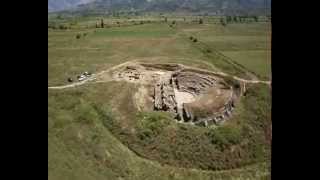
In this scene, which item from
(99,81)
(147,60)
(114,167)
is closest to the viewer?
(114,167)

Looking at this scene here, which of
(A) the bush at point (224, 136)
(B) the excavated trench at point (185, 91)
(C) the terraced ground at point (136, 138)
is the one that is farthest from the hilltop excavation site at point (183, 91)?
(A) the bush at point (224, 136)

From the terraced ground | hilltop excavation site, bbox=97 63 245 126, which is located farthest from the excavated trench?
the terraced ground

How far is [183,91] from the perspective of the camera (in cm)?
2744

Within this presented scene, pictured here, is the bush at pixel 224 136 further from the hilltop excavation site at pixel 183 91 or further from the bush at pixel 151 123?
the bush at pixel 151 123

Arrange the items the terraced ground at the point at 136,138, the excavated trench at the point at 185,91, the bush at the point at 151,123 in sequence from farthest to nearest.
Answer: the excavated trench at the point at 185,91 → the bush at the point at 151,123 → the terraced ground at the point at 136,138

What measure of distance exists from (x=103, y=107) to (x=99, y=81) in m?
3.35

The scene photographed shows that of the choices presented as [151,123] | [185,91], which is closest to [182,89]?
[185,91]

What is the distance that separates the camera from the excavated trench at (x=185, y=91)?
24369 mm

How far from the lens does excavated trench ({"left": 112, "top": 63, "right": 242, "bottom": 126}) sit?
24.4 meters

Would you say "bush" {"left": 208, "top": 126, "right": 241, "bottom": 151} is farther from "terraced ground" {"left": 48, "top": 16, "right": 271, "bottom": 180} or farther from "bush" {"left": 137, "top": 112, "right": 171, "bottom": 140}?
"bush" {"left": 137, "top": 112, "right": 171, "bottom": 140}
